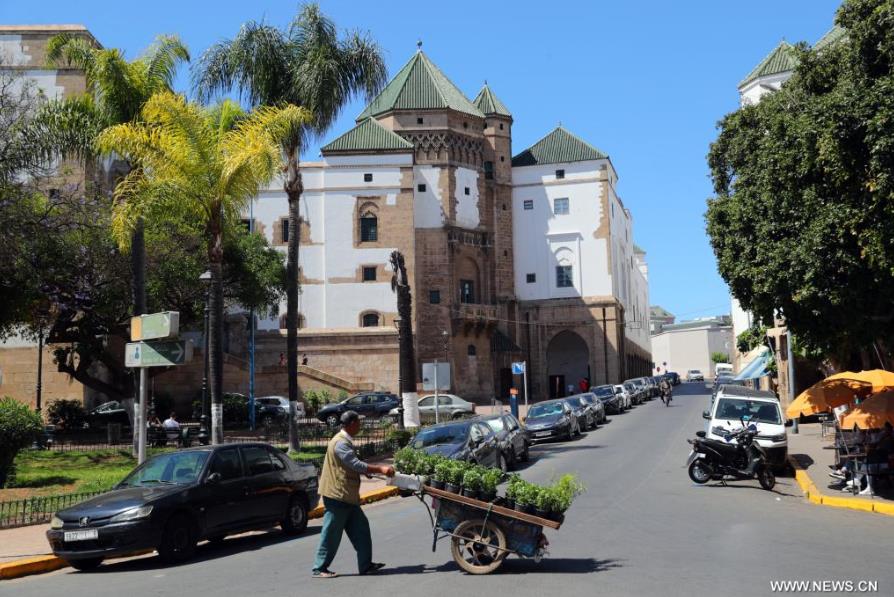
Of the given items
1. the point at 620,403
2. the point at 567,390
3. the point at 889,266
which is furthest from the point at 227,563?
the point at 567,390

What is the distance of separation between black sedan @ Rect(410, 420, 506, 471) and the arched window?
3827cm

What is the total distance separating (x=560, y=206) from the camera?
67.4 metres

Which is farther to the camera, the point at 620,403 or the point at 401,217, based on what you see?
the point at 401,217

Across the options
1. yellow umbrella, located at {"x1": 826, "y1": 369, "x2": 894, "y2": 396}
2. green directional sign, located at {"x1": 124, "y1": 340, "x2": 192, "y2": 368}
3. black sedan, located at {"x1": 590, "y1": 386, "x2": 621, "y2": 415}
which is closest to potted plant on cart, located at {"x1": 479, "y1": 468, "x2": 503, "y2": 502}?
green directional sign, located at {"x1": 124, "y1": 340, "x2": 192, "y2": 368}

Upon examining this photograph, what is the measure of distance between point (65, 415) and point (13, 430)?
66.8 feet

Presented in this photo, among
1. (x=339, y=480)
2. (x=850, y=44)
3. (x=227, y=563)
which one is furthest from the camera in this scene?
(x=850, y=44)

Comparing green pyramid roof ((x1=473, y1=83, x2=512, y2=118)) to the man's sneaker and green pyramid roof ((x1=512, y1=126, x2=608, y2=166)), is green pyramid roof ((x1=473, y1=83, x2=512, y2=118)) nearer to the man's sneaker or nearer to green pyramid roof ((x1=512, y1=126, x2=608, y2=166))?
green pyramid roof ((x1=512, y1=126, x2=608, y2=166))

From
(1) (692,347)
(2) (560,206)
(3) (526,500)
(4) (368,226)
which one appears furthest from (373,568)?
(1) (692,347)

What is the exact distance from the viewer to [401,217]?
187 ft

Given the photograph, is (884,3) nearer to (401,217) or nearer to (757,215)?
(757,215)

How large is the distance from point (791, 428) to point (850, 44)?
62.4 ft

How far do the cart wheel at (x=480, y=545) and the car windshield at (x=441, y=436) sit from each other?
356 inches

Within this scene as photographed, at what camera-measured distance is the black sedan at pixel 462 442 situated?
17.8 m

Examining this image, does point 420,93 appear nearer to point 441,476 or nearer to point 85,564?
point 85,564
